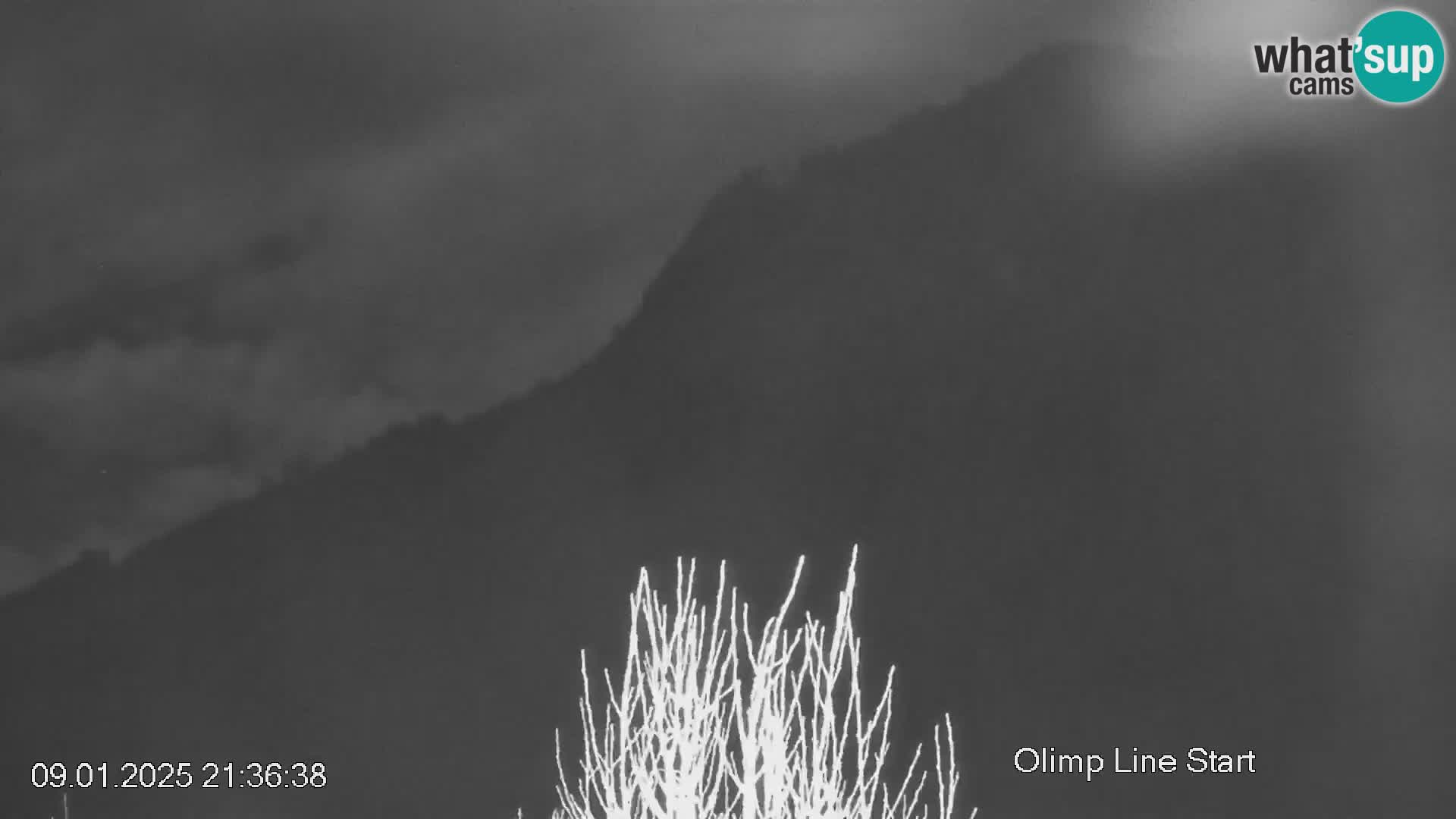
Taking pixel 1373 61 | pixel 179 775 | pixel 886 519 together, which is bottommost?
pixel 179 775

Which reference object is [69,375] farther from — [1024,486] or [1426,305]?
[1426,305]

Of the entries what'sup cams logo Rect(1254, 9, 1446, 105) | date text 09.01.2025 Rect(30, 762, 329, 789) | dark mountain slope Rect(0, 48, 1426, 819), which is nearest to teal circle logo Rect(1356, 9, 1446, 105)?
what'sup cams logo Rect(1254, 9, 1446, 105)

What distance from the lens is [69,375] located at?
13.2ft

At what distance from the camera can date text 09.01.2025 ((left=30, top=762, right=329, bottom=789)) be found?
3945 millimetres

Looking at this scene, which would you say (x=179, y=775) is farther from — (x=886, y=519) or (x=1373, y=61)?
(x=1373, y=61)

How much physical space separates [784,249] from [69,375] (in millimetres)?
2428

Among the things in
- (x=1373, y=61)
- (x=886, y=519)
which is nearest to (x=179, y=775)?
(x=886, y=519)

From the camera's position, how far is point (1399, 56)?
4.00 m

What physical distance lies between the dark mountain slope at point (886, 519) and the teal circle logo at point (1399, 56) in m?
0.41

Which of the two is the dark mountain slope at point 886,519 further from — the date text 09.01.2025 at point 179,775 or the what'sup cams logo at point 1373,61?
the what'sup cams logo at point 1373,61

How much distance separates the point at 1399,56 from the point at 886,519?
2.31 meters

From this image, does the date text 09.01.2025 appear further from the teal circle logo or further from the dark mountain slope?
the teal circle logo

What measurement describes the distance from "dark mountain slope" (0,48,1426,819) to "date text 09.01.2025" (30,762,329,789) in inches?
1.4

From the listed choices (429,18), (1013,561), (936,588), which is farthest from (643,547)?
(429,18)
